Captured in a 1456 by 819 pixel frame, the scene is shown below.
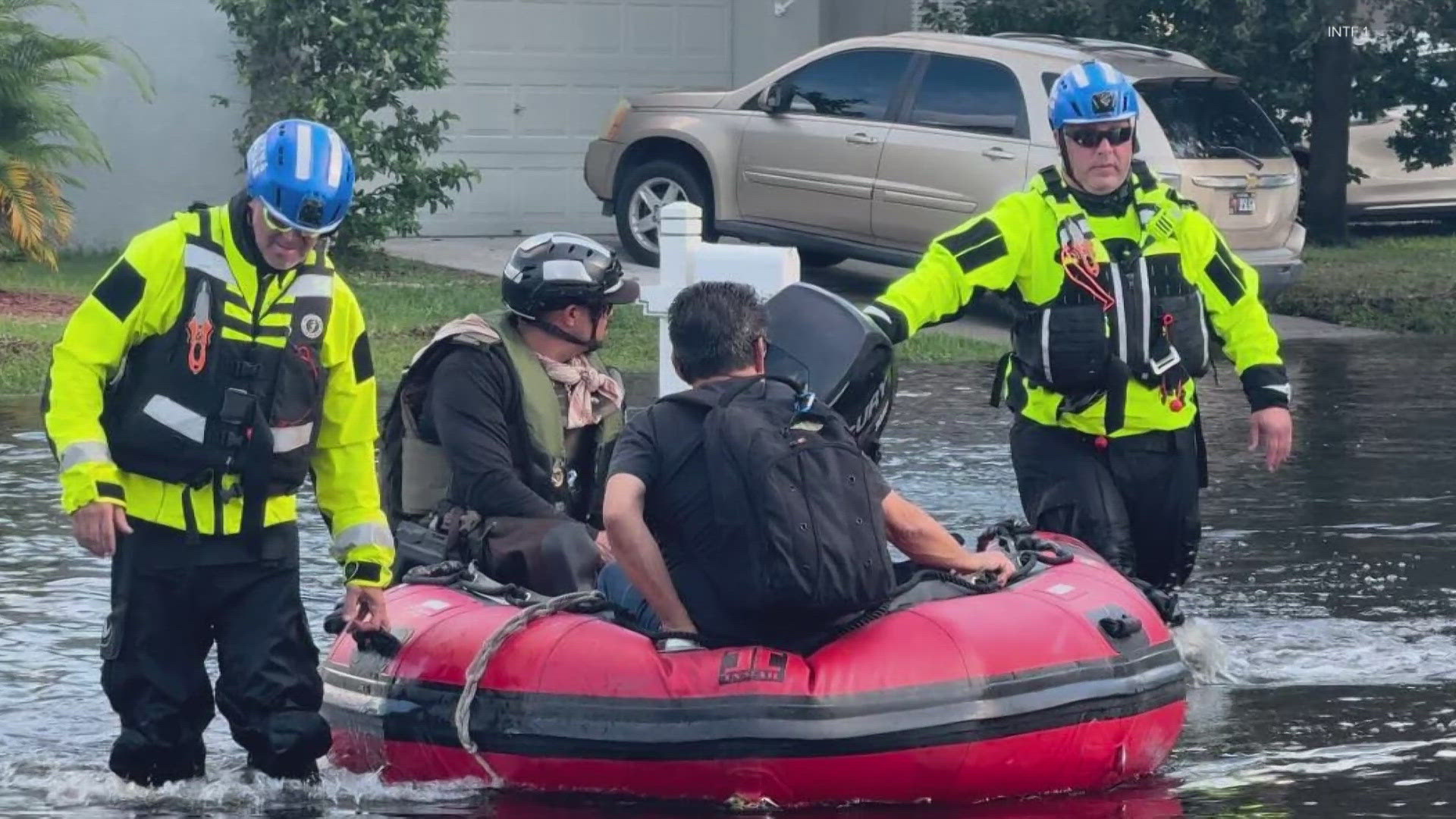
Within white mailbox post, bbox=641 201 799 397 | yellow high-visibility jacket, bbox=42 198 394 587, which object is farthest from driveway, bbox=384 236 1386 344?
yellow high-visibility jacket, bbox=42 198 394 587

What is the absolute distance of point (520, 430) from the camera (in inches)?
273

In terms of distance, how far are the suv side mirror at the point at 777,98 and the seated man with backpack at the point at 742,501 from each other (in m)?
10.5

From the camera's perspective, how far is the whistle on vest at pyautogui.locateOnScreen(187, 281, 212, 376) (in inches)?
223

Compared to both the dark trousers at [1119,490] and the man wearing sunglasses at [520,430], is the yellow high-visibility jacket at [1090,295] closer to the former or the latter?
the dark trousers at [1119,490]

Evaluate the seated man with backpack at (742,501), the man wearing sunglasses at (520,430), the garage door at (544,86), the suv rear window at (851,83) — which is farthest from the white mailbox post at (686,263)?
the garage door at (544,86)

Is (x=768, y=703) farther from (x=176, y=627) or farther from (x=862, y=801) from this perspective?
(x=176, y=627)

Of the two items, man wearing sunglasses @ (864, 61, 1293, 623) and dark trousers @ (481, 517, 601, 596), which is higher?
man wearing sunglasses @ (864, 61, 1293, 623)

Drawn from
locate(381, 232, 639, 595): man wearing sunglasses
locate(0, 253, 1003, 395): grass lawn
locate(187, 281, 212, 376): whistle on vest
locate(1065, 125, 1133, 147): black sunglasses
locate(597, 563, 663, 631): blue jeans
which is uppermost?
locate(1065, 125, 1133, 147): black sunglasses

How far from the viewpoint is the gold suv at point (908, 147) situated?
15.2m

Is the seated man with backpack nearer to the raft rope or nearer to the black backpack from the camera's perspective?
the black backpack

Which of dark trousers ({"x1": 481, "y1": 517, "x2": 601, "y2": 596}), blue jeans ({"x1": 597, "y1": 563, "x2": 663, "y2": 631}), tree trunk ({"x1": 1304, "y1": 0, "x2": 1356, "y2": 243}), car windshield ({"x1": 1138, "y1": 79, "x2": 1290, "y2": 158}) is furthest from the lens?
tree trunk ({"x1": 1304, "y1": 0, "x2": 1356, "y2": 243})

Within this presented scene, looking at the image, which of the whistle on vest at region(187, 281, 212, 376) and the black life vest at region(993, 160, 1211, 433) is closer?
the whistle on vest at region(187, 281, 212, 376)

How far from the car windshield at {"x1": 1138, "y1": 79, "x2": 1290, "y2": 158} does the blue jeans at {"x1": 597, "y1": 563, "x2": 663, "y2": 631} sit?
9.15 m

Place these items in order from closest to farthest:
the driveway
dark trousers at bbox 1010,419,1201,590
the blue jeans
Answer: the blue jeans
dark trousers at bbox 1010,419,1201,590
the driveway
